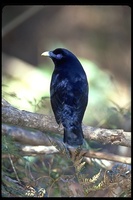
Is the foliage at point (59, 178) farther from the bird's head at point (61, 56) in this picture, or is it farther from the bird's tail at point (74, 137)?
the bird's head at point (61, 56)

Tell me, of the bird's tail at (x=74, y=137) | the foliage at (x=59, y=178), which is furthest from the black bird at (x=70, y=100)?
the foliage at (x=59, y=178)

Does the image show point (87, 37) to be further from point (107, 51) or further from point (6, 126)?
point (6, 126)

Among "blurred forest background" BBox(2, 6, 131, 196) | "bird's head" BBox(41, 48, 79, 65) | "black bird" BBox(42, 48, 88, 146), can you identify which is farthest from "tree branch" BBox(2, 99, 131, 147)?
"blurred forest background" BBox(2, 6, 131, 196)

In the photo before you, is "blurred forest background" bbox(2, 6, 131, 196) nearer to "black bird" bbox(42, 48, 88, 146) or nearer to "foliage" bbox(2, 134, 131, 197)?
"foliage" bbox(2, 134, 131, 197)

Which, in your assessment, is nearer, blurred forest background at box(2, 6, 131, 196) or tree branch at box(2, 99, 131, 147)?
tree branch at box(2, 99, 131, 147)

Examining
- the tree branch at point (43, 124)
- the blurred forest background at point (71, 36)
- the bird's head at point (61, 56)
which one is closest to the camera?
the tree branch at point (43, 124)

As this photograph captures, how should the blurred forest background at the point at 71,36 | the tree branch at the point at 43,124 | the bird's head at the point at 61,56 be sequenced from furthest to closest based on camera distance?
1. the blurred forest background at the point at 71,36
2. the bird's head at the point at 61,56
3. the tree branch at the point at 43,124

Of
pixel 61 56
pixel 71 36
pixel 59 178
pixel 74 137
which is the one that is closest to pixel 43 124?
pixel 74 137

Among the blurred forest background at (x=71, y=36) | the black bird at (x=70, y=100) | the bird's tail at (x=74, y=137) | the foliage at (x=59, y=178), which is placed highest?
the blurred forest background at (x=71, y=36)
